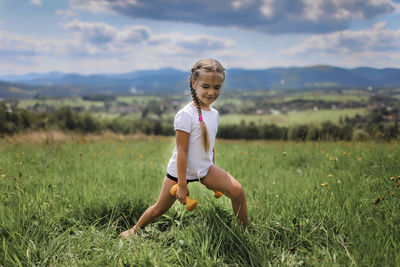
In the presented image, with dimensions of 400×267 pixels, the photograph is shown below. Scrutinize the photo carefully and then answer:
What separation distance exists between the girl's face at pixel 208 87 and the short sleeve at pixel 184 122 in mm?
238

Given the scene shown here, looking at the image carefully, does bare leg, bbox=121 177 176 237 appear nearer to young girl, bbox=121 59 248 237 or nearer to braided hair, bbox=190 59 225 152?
young girl, bbox=121 59 248 237

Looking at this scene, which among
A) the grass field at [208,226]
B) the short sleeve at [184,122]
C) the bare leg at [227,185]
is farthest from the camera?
the bare leg at [227,185]

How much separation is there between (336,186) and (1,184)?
4594 millimetres

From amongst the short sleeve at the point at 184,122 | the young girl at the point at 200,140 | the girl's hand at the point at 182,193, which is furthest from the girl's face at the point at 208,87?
the girl's hand at the point at 182,193

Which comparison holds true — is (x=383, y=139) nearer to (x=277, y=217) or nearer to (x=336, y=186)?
(x=336, y=186)

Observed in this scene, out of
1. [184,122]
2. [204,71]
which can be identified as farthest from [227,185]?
[204,71]

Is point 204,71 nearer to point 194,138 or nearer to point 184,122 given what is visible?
point 184,122

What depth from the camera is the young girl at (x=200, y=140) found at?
2543 mm

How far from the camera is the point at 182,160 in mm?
2539

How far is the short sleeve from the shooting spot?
252 centimetres

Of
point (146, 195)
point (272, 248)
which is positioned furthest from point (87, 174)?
point (272, 248)

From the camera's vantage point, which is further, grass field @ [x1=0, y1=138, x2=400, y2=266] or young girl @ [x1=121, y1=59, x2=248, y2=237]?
young girl @ [x1=121, y1=59, x2=248, y2=237]

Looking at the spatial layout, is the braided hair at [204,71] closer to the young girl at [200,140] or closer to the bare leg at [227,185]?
the young girl at [200,140]

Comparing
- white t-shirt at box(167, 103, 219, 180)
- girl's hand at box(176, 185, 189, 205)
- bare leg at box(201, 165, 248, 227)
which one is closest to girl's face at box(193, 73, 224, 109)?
white t-shirt at box(167, 103, 219, 180)
